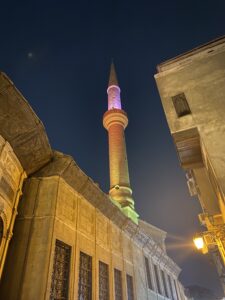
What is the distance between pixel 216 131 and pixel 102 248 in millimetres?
7641

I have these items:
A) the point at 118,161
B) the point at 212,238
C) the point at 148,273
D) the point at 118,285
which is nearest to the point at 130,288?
the point at 118,285

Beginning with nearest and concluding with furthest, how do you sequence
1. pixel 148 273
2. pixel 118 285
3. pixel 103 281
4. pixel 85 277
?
1. pixel 85 277
2. pixel 103 281
3. pixel 118 285
4. pixel 148 273

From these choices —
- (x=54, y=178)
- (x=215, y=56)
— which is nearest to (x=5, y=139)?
(x=54, y=178)

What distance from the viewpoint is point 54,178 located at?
9.55m

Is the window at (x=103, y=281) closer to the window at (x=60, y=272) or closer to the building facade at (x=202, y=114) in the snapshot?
the window at (x=60, y=272)

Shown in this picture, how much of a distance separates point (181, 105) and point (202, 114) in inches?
32.1

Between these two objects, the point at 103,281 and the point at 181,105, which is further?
the point at 103,281

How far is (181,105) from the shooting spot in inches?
299

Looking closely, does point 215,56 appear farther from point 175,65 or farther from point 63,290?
point 63,290

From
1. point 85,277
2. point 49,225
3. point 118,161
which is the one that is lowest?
point 85,277

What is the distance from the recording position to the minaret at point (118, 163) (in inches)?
843

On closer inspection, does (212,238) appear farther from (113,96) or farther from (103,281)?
(113,96)

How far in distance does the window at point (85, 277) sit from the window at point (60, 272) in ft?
3.00

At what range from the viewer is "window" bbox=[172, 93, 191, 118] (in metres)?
7.43
